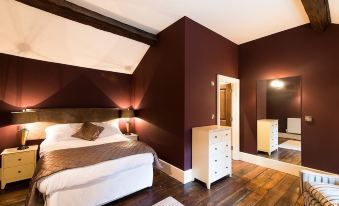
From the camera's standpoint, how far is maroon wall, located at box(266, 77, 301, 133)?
3.36m

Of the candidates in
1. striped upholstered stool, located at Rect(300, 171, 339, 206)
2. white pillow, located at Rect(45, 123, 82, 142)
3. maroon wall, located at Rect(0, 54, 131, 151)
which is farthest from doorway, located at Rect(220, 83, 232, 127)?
white pillow, located at Rect(45, 123, 82, 142)

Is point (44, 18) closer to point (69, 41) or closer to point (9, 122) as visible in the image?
point (69, 41)

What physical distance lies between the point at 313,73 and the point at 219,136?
7.17 feet

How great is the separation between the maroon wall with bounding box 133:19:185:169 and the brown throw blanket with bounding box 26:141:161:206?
655 millimetres

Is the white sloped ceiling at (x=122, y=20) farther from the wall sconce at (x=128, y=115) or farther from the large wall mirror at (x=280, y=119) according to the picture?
the wall sconce at (x=128, y=115)

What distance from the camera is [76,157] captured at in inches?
Answer: 87.0

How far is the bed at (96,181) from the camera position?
190cm

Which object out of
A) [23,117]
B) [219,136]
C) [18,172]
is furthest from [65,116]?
[219,136]

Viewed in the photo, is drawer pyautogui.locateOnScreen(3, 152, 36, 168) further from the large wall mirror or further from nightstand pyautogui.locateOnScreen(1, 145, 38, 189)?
the large wall mirror

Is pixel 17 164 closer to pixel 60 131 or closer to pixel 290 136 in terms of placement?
pixel 60 131

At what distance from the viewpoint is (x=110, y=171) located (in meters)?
2.26

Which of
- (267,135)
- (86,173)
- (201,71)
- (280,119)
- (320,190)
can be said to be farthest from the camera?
(267,135)

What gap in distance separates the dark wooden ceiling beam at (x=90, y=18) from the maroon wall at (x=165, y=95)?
45 cm

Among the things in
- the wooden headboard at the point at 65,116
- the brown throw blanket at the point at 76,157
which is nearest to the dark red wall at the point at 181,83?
the brown throw blanket at the point at 76,157
